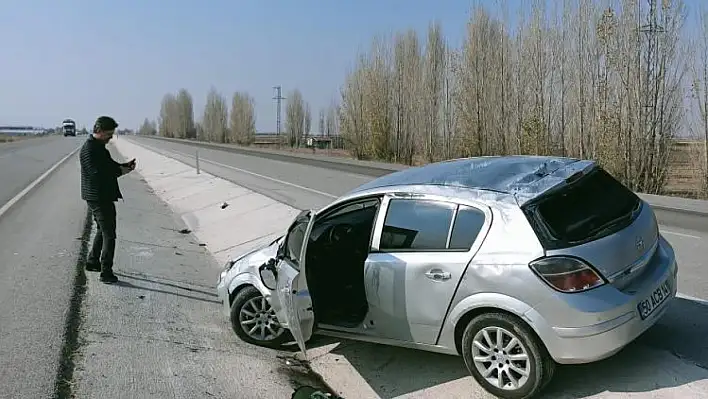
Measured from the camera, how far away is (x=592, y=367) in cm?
454

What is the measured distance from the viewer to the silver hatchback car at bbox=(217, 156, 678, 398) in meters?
4.05

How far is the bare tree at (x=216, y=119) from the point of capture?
107m

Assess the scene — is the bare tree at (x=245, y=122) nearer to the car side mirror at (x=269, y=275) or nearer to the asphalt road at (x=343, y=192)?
the asphalt road at (x=343, y=192)

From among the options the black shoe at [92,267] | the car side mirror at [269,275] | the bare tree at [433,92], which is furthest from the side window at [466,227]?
the bare tree at [433,92]

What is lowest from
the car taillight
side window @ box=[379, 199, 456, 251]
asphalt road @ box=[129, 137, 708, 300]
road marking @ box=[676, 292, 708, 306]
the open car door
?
asphalt road @ box=[129, 137, 708, 300]

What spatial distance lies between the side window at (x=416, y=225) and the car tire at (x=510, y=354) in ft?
1.98

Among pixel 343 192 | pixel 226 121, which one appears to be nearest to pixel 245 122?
pixel 226 121

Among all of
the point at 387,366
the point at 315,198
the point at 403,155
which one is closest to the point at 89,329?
the point at 387,366

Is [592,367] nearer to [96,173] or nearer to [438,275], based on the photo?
[438,275]

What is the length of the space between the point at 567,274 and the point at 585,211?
0.61 metres

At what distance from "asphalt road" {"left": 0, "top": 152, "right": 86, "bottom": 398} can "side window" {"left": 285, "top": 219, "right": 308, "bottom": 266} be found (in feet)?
6.31

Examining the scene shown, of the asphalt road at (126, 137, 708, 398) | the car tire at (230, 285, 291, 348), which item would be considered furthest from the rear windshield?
the car tire at (230, 285, 291, 348)

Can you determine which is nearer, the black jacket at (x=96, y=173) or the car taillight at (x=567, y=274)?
the car taillight at (x=567, y=274)

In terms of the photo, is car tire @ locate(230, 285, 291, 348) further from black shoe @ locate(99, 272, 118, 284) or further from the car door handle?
black shoe @ locate(99, 272, 118, 284)
